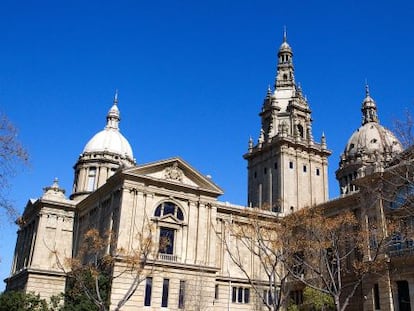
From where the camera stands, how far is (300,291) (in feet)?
195

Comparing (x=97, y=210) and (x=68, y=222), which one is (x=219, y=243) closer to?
(x=97, y=210)

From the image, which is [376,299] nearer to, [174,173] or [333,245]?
[333,245]

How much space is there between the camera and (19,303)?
166 ft

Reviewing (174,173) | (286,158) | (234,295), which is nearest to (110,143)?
(286,158)

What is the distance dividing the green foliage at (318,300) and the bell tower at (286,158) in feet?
67.7

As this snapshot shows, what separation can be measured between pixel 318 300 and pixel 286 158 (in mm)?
30909

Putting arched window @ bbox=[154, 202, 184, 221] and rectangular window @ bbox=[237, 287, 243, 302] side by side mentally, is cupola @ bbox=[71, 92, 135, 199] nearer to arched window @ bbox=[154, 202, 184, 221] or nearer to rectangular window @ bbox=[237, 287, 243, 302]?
arched window @ bbox=[154, 202, 184, 221]

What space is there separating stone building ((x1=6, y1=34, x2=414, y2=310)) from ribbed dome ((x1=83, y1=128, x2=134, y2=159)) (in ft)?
0.79

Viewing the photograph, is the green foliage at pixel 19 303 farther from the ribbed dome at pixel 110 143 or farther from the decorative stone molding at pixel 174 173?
the ribbed dome at pixel 110 143

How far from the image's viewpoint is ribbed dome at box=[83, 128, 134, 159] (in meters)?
87.3

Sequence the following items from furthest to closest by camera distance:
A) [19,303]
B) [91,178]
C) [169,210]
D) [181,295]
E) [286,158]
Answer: [91,178] < [286,158] < [169,210] < [181,295] < [19,303]

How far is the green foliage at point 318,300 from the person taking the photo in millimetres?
48250

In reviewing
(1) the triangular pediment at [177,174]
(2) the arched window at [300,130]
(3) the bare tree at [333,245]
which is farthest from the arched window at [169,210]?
(2) the arched window at [300,130]

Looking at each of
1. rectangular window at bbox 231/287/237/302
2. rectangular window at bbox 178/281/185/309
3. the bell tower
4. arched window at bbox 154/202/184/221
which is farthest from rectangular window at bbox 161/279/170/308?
the bell tower
